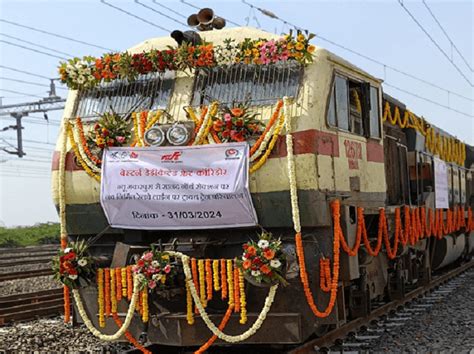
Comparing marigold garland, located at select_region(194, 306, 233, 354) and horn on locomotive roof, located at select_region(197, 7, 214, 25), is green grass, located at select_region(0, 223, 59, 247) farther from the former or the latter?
marigold garland, located at select_region(194, 306, 233, 354)

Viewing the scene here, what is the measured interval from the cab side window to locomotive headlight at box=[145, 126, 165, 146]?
1.76m

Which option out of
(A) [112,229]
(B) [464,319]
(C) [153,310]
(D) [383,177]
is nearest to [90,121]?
(A) [112,229]

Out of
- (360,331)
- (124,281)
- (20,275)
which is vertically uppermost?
(124,281)

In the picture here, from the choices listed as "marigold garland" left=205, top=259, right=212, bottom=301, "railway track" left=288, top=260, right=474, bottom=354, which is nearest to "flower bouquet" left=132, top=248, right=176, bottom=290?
"marigold garland" left=205, top=259, right=212, bottom=301

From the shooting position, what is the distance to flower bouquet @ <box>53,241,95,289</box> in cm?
762

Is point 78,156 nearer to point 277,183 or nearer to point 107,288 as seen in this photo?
point 107,288

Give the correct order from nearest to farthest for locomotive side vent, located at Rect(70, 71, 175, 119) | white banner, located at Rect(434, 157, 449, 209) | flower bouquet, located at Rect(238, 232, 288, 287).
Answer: flower bouquet, located at Rect(238, 232, 288, 287), locomotive side vent, located at Rect(70, 71, 175, 119), white banner, located at Rect(434, 157, 449, 209)

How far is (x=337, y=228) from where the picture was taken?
24.4 feet

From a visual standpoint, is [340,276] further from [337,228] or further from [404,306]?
[404,306]

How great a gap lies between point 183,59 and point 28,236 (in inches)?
1515

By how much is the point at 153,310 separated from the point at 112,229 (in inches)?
41.2

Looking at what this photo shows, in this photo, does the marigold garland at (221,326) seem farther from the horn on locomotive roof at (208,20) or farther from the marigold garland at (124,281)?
the horn on locomotive roof at (208,20)

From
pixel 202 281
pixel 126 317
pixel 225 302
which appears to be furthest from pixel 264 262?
pixel 126 317

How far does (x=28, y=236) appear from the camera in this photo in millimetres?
44156
